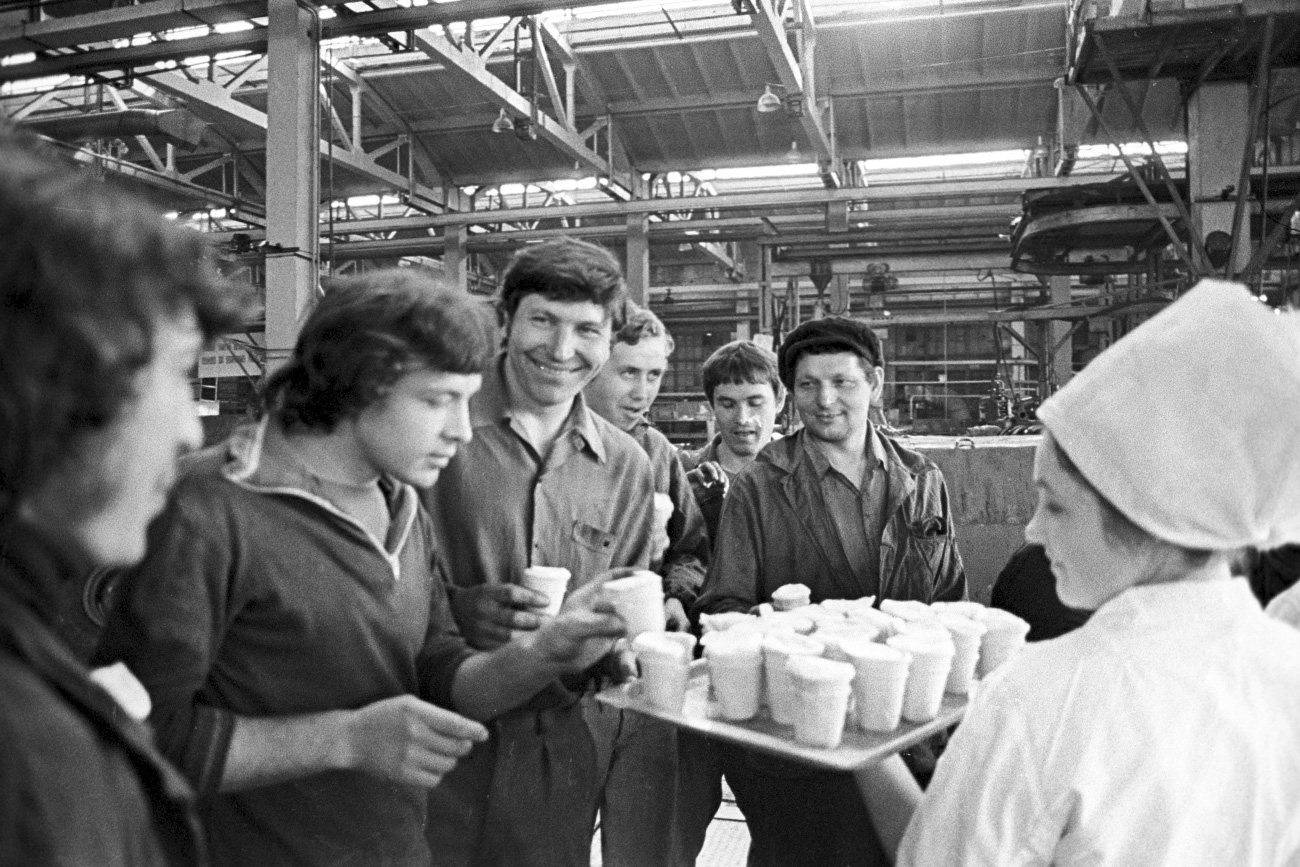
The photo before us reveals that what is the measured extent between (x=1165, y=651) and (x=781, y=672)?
0.66 meters

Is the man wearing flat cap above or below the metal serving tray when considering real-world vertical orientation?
above

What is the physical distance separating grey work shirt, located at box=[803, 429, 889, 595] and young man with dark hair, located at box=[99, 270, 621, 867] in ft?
4.33

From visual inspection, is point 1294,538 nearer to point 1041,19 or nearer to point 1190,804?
Result: point 1190,804

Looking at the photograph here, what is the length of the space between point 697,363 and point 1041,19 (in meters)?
10.9

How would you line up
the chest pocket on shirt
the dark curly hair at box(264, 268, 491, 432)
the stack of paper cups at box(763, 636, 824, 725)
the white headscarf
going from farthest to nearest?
the chest pocket on shirt
the stack of paper cups at box(763, 636, 824, 725)
the dark curly hair at box(264, 268, 491, 432)
the white headscarf

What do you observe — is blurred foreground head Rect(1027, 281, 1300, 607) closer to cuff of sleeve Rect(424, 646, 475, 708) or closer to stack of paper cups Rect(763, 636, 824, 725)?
stack of paper cups Rect(763, 636, 824, 725)

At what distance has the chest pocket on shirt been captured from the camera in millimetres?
2086

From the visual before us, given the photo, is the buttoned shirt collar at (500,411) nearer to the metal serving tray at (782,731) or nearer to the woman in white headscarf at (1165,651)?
the metal serving tray at (782,731)

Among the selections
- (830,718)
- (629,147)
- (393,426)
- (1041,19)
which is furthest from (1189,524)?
(629,147)

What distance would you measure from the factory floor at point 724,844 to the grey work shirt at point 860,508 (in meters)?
1.16

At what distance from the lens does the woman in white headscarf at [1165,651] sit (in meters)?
1.15

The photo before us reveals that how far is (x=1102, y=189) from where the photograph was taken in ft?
27.0

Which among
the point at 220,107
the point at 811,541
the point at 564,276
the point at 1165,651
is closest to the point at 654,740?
the point at 811,541

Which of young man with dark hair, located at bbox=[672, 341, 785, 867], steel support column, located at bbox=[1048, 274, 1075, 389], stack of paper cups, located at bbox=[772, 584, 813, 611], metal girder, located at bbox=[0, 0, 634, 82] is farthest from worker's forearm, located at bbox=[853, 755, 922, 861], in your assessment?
steel support column, located at bbox=[1048, 274, 1075, 389]
